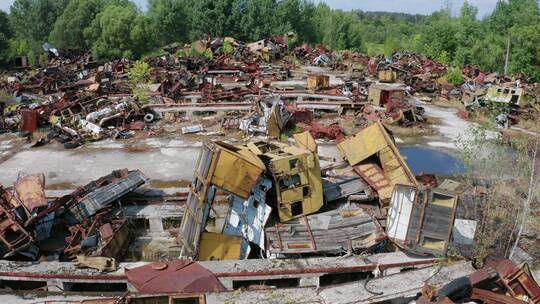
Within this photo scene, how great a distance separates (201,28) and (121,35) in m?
11.2

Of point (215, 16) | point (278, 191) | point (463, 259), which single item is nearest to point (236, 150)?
point (278, 191)

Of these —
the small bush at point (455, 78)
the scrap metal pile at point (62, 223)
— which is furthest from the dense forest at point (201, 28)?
the scrap metal pile at point (62, 223)

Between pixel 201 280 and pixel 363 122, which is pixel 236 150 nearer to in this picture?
pixel 201 280

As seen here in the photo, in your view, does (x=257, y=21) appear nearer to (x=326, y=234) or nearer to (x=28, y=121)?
(x=28, y=121)

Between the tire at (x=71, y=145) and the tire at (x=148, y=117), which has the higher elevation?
the tire at (x=148, y=117)

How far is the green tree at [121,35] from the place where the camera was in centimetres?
4506

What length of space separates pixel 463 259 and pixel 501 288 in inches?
46.3

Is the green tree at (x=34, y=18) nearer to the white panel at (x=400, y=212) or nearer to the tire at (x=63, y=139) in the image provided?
the tire at (x=63, y=139)

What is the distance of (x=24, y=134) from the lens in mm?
18781

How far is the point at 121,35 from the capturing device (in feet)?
148

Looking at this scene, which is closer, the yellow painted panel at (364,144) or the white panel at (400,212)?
the white panel at (400,212)

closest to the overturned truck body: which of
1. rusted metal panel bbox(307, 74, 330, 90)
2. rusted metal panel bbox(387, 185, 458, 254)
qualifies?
rusted metal panel bbox(387, 185, 458, 254)

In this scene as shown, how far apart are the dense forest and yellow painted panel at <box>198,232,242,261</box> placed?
3970cm

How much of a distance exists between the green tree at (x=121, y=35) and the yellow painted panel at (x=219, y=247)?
130 feet
